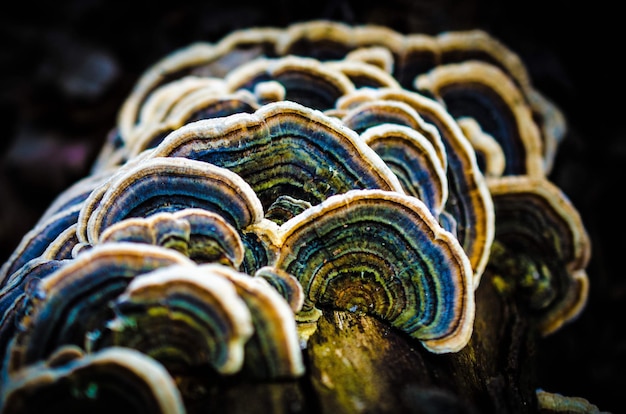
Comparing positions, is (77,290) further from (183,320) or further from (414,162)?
(414,162)

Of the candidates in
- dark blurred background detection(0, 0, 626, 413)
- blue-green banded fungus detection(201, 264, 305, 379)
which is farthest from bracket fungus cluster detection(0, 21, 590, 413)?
dark blurred background detection(0, 0, 626, 413)

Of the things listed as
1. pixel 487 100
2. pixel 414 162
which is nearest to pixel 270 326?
pixel 414 162

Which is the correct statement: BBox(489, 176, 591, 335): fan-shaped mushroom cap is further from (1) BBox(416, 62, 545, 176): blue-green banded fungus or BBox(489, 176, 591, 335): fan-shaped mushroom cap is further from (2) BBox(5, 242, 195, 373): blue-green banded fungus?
(2) BBox(5, 242, 195, 373): blue-green banded fungus

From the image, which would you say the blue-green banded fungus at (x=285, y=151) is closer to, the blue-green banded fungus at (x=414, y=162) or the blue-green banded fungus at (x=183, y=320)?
the blue-green banded fungus at (x=414, y=162)

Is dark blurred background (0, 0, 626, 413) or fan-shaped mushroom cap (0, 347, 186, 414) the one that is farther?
dark blurred background (0, 0, 626, 413)

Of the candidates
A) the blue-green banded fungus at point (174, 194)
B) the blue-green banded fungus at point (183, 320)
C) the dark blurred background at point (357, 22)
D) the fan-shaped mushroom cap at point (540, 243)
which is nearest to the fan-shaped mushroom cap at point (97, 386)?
the blue-green banded fungus at point (183, 320)
